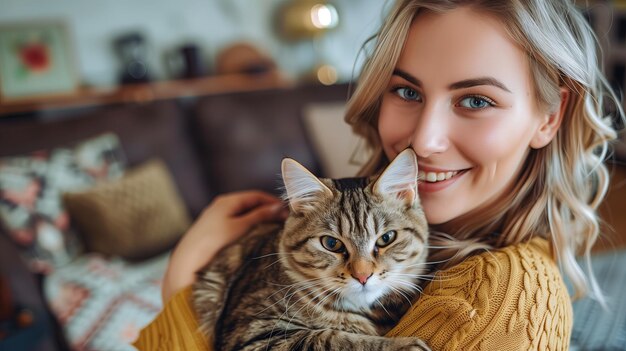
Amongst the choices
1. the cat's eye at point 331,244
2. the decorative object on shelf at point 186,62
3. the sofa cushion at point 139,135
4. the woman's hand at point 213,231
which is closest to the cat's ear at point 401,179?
the cat's eye at point 331,244

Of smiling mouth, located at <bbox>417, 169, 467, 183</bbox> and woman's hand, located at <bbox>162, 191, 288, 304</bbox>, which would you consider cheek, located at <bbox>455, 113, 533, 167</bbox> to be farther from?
woman's hand, located at <bbox>162, 191, 288, 304</bbox>

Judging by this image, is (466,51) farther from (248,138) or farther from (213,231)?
(248,138)

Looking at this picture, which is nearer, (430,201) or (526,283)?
(526,283)

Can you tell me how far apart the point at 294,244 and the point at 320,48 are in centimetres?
377

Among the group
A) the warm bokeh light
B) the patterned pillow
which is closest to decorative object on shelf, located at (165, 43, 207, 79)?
the warm bokeh light

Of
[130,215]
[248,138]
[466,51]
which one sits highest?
[466,51]

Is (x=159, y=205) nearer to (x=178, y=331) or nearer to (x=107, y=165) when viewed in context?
(x=107, y=165)

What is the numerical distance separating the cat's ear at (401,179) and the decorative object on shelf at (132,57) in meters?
3.19

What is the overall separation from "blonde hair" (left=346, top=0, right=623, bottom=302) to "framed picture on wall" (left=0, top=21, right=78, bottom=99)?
10.1 feet

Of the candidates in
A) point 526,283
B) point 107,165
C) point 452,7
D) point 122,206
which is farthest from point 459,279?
point 107,165

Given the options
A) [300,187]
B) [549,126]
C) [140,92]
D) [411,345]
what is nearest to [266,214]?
[300,187]

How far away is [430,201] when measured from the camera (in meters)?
0.90

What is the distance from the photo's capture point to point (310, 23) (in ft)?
13.1

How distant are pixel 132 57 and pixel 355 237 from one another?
3337 mm
